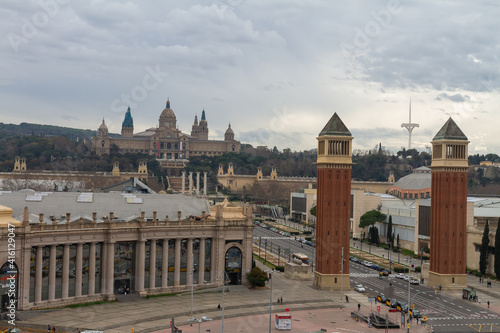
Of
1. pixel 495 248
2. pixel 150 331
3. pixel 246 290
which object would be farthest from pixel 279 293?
pixel 495 248

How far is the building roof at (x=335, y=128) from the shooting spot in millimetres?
93875

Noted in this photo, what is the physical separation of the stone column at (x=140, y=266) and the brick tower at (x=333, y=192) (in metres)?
27.3

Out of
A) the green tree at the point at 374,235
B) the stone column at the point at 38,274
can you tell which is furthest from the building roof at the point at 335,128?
the green tree at the point at 374,235

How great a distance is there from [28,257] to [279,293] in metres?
33.9

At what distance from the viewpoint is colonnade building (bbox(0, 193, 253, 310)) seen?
70750 millimetres

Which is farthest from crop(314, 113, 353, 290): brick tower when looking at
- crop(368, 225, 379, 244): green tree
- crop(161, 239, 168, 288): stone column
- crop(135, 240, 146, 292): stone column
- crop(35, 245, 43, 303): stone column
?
crop(368, 225, 379, 244): green tree

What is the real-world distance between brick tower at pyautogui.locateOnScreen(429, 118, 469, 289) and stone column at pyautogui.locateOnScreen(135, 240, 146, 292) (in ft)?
153

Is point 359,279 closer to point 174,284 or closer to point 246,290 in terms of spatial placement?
point 246,290

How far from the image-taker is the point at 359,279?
101188 millimetres

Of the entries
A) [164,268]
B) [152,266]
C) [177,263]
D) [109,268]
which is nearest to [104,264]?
[109,268]

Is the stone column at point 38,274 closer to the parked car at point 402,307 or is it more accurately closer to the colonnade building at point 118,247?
the colonnade building at point 118,247

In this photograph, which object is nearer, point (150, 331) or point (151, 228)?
point (150, 331)

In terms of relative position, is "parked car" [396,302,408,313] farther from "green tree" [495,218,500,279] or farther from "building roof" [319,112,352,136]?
"green tree" [495,218,500,279]

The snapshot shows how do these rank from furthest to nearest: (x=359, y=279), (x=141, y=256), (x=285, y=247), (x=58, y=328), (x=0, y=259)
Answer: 1. (x=285, y=247)
2. (x=359, y=279)
3. (x=141, y=256)
4. (x=0, y=259)
5. (x=58, y=328)
